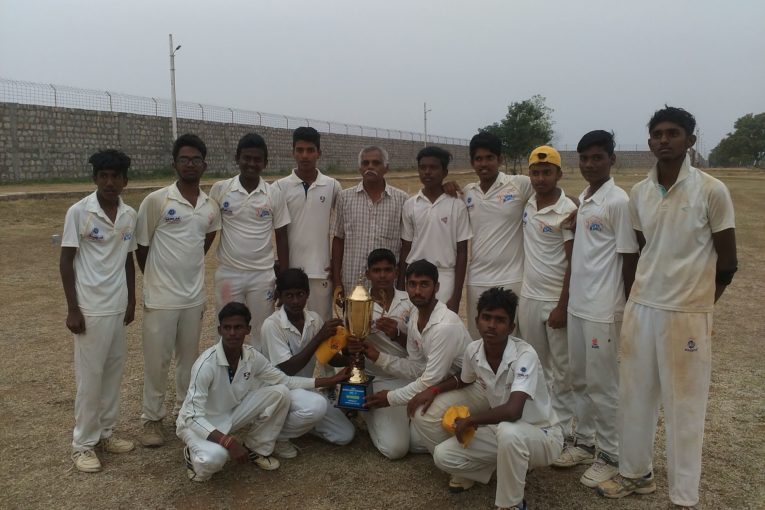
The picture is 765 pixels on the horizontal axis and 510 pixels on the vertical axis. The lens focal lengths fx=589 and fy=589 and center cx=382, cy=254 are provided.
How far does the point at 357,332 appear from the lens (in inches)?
156

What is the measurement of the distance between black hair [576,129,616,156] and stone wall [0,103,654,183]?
19.5m

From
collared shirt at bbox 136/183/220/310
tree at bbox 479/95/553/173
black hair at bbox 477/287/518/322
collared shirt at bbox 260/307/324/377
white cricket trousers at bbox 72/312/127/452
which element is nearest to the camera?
black hair at bbox 477/287/518/322

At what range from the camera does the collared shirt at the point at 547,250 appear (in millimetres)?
3914

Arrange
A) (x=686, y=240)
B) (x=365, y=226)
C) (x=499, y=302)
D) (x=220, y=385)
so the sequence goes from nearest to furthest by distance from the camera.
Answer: (x=686, y=240)
(x=499, y=302)
(x=220, y=385)
(x=365, y=226)

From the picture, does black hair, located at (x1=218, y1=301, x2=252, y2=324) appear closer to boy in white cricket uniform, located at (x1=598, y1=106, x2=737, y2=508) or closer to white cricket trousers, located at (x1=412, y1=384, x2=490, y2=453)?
white cricket trousers, located at (x1=412, y1=384, x2=490, y2=453)

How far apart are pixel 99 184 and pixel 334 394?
2167 mm

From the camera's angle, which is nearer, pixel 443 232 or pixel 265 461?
pixel 265 461

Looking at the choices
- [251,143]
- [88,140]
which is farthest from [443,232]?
[88,140]

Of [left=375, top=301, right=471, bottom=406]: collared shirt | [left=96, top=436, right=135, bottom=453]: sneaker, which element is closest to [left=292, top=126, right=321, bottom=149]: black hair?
[left=375, top=301, right=471, bottom=406]: collared shirt

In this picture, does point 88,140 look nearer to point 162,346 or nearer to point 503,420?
point 162,346

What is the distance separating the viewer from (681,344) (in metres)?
3.07

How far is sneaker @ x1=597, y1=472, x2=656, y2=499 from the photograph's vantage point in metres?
3.39

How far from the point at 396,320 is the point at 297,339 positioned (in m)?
0.72

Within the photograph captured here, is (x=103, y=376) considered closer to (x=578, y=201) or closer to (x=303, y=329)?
(x=303, y=329)
